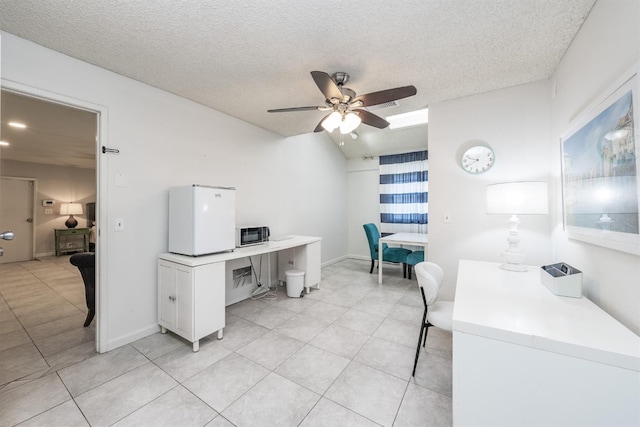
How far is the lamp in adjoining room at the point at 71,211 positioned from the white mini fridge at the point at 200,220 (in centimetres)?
613

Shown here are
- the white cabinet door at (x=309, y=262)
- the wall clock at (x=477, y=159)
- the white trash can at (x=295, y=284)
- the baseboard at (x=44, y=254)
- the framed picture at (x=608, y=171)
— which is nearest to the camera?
the framed picture at (x=608, y=171)

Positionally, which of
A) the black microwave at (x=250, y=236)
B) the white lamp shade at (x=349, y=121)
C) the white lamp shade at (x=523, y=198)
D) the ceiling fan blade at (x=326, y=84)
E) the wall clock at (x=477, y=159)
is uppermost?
the ceiling fan blade at (x=326, y=84)

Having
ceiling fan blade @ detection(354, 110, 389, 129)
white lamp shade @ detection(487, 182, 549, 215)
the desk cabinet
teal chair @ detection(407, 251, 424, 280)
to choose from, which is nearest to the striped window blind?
teal chair @ detection(407, 251, 424, 280)

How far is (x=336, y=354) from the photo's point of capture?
6.84 ft

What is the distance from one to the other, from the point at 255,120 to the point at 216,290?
222 centimetres

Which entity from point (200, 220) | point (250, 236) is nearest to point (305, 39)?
point (200, 220)

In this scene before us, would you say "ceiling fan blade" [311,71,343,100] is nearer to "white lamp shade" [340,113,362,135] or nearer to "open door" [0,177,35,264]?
"white lamp shade" [340,113,362,135]

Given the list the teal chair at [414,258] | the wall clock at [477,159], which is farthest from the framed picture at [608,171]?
the teal chair at [414,258]

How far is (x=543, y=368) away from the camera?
2.95 ft

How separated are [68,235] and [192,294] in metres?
6.74

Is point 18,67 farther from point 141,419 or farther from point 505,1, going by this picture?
point 505,1

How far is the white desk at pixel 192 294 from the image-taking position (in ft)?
6.95

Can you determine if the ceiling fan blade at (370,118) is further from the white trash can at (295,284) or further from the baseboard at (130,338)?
the baseboard at (130,338)

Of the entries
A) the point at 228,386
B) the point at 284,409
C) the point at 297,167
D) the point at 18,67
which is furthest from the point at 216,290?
the point at 297,167
